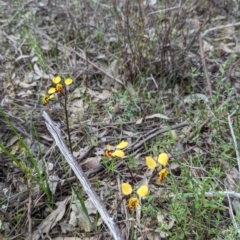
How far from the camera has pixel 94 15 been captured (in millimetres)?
2535

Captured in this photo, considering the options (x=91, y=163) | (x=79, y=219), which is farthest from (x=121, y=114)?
(x=79, y=219)

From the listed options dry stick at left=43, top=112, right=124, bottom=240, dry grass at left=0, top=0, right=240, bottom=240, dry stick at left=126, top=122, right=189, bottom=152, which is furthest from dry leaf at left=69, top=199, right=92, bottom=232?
dry stick at left=126, top=122, right=189, bottom=152

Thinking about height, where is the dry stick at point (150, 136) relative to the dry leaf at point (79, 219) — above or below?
above

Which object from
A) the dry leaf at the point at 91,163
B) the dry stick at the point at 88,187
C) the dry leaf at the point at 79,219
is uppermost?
the dry stick at the point at 88,187

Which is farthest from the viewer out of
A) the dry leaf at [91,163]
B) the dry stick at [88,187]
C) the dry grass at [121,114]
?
the dry leaf at [91,163]

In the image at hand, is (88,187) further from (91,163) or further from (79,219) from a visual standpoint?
(91,163)

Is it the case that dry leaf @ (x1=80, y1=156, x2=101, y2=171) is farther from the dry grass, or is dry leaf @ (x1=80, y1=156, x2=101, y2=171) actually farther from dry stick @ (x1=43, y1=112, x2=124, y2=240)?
dry stick @ (x1=43, y1=112, x2=124, y2=240)

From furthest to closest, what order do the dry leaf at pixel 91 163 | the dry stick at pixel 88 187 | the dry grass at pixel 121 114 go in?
1. the dry leaf at pixel 91 163
2. the dry grass at pixel 121 114
3. the dry stick at pixel 88 187

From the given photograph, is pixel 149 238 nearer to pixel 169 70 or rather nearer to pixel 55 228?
pixel 55 228

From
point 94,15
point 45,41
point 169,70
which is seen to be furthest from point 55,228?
point 94,15

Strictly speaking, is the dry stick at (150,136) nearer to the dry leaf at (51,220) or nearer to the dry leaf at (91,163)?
the dry leaf at (91,163)

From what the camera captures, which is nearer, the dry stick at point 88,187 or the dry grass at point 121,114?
the dry stick at point 88,187

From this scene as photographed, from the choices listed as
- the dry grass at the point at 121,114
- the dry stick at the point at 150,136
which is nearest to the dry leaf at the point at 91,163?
the dry grass at the point at 121,114

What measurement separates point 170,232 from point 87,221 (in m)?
0.31
